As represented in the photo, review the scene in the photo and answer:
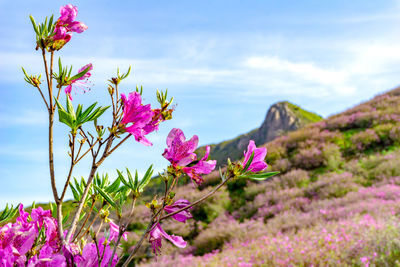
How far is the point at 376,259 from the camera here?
4051 millimetres

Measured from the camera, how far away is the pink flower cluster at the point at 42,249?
0.89 m

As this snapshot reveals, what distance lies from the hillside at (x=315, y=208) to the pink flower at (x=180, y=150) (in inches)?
149

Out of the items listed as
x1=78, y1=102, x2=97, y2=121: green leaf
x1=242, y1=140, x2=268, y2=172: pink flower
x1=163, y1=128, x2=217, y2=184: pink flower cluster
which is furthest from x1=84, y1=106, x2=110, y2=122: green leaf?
x1=242, y1=140, x2=268, y2=172: pink flower

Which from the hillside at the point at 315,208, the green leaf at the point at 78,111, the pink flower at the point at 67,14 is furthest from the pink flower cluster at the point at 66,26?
the hillside at the point at 315,208

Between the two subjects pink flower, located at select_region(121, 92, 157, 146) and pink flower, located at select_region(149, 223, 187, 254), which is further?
pink flower, located at select_region(149, 223, 187, 254)

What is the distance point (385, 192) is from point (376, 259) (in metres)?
3.95

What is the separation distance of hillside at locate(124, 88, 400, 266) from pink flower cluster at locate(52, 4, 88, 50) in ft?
13.4

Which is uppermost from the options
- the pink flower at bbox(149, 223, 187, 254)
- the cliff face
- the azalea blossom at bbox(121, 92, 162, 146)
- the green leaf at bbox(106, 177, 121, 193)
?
the cliff face

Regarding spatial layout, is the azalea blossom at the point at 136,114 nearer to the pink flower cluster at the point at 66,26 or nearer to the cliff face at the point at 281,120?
the pink flower cluster at the point at 66,26

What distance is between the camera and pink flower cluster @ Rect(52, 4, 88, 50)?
1.06m

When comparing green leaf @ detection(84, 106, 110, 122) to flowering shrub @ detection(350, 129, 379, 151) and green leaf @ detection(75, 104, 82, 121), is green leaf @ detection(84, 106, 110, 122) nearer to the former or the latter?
green leaf @ detection(75, 104, 82, 121)

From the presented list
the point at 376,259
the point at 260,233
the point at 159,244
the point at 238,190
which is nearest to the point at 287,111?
the point at 238,190

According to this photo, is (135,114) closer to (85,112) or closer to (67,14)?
(85,112)

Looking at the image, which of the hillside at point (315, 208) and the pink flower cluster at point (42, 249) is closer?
the pink flower cluster at point (42, 249)
